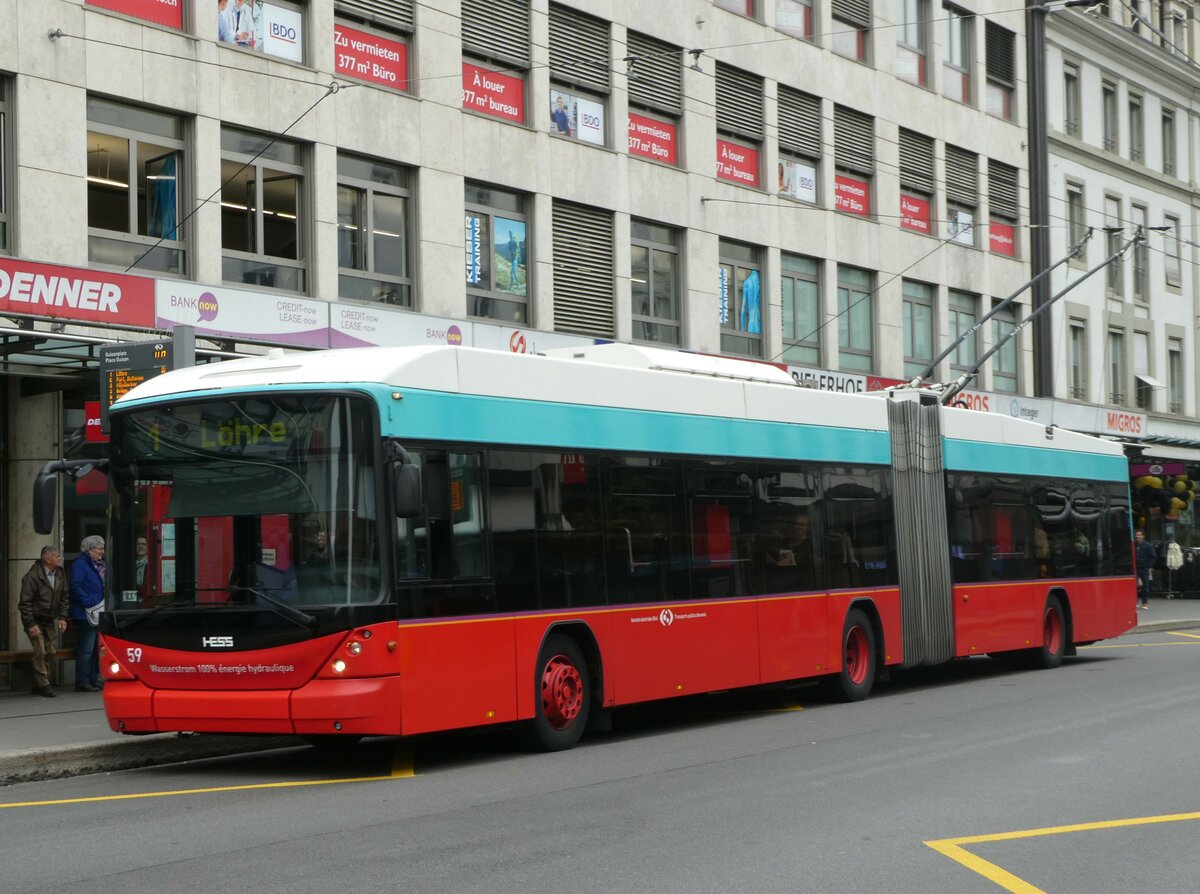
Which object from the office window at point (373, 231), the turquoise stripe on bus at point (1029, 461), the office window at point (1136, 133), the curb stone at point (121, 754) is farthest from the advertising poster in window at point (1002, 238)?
the curb stone at point (121, 754)

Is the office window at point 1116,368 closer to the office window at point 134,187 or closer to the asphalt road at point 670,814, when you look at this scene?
the office window at point 134,187

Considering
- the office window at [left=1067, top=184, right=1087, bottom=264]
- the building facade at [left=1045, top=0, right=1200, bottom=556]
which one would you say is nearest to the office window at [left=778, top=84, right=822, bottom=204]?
the building facade at [left=1045, top=0, right=1200, bottom=556]

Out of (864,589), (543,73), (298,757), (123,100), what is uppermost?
(543,73)

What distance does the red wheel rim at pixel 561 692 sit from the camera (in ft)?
42.5

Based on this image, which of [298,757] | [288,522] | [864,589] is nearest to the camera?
[288,522]

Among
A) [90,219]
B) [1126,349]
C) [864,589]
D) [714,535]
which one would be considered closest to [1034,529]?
[864,589]

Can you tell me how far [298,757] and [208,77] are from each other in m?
10.0

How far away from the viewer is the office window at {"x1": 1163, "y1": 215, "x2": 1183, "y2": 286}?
153 ft

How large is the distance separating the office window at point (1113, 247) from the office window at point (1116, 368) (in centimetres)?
106

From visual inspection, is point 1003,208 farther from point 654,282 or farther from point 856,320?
point 654,282

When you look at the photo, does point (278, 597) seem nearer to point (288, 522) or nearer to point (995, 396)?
point (288, 522)

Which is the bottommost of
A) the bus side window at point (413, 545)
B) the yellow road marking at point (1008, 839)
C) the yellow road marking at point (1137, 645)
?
the yellow road marking at point (1137, 645)

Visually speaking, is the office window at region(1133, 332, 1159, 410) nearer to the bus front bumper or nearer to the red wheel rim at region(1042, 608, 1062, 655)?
the red wheel rim at region(1042, 608, 1062, 655)

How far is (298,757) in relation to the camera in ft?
43.8
